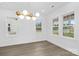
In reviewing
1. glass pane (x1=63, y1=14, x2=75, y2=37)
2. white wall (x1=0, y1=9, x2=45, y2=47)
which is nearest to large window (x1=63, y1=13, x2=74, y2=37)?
glass pane (x1=63, y1=14, x2=75, y2=37)

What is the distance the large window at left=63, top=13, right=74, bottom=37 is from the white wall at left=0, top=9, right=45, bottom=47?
251cm

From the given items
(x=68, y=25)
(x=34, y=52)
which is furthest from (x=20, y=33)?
(x=68, y=25)

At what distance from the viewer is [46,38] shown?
6.58 m

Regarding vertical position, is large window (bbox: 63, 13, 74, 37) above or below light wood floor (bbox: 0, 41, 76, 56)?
above

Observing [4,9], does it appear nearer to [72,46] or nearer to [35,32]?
[35,32]

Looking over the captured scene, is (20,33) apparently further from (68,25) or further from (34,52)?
(68,25)

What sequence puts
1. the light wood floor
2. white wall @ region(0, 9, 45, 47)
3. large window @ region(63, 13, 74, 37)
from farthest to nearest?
white wall @ region(0, 9, 45, 47) < large window @ region(63, 13, 74, 37) < the light wood floor

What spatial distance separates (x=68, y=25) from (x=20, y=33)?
3.00 metres

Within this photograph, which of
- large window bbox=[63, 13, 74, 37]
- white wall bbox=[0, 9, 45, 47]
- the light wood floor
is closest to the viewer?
the light wood floor

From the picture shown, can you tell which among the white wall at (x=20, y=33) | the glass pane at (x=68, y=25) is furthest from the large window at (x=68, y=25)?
the white wall at (x=20, y=33)

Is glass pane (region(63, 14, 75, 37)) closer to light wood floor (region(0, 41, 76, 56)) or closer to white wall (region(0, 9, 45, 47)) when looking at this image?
light wood floor (region(0, 41, 76, 56))

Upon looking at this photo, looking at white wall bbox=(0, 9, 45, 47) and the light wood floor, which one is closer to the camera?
the light wood floor

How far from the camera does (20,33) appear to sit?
5473 millimetres

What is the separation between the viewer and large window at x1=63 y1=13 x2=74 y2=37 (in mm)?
3727
